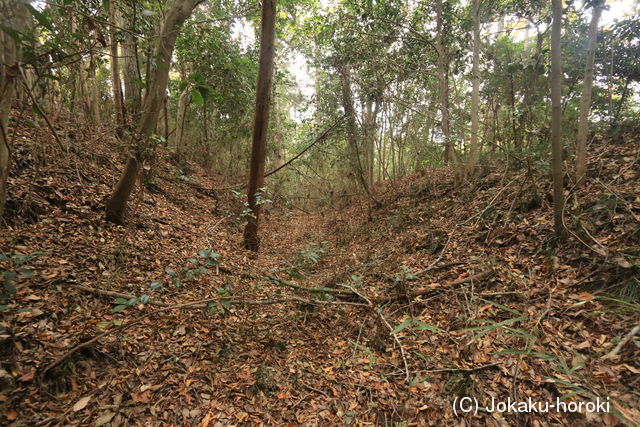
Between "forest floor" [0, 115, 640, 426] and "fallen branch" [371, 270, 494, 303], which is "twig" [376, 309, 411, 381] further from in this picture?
"fallen branch" [371, 270, 494, 303]

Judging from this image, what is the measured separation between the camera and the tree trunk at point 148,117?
3850 millimetres

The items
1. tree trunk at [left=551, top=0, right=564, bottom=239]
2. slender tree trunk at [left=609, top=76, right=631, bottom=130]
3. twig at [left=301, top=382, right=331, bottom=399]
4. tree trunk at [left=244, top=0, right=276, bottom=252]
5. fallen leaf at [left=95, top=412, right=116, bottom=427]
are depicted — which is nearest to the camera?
fallen leaf at [left=95, top=412, right=116, bottom=427]

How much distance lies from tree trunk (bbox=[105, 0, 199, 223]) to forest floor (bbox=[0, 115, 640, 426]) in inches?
11.7

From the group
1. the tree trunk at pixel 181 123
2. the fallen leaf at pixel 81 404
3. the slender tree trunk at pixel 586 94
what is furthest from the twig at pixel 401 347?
the tree trunk at pixel 181 123

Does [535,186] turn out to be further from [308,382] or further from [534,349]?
[308,382]

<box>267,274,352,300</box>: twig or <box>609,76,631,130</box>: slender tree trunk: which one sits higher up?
<box>609,76,631,130</box>: slender tree trunk

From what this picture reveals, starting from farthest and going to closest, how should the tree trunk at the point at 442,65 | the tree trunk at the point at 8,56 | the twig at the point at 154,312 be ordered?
1. the tree trunk at the point at 442,65
2. the twig at the point at 154,312
3. the tree trunk at the point at 8,56

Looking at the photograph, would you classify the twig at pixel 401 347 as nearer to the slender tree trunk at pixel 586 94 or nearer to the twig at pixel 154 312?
the twig at pixel 154 312

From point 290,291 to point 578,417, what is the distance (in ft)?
10.1

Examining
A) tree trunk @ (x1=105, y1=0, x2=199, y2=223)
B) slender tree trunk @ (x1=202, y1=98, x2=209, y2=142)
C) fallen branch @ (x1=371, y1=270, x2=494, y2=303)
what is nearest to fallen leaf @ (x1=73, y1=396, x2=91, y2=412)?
tree trunk @ (x1=105, y1=0, x2=199, y2=223)

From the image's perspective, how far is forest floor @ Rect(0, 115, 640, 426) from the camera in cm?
217

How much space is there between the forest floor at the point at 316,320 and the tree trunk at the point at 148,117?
297 mm

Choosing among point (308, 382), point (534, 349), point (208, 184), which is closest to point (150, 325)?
point (308, 382)

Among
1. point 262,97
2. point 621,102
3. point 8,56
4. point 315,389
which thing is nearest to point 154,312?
point 315,389
